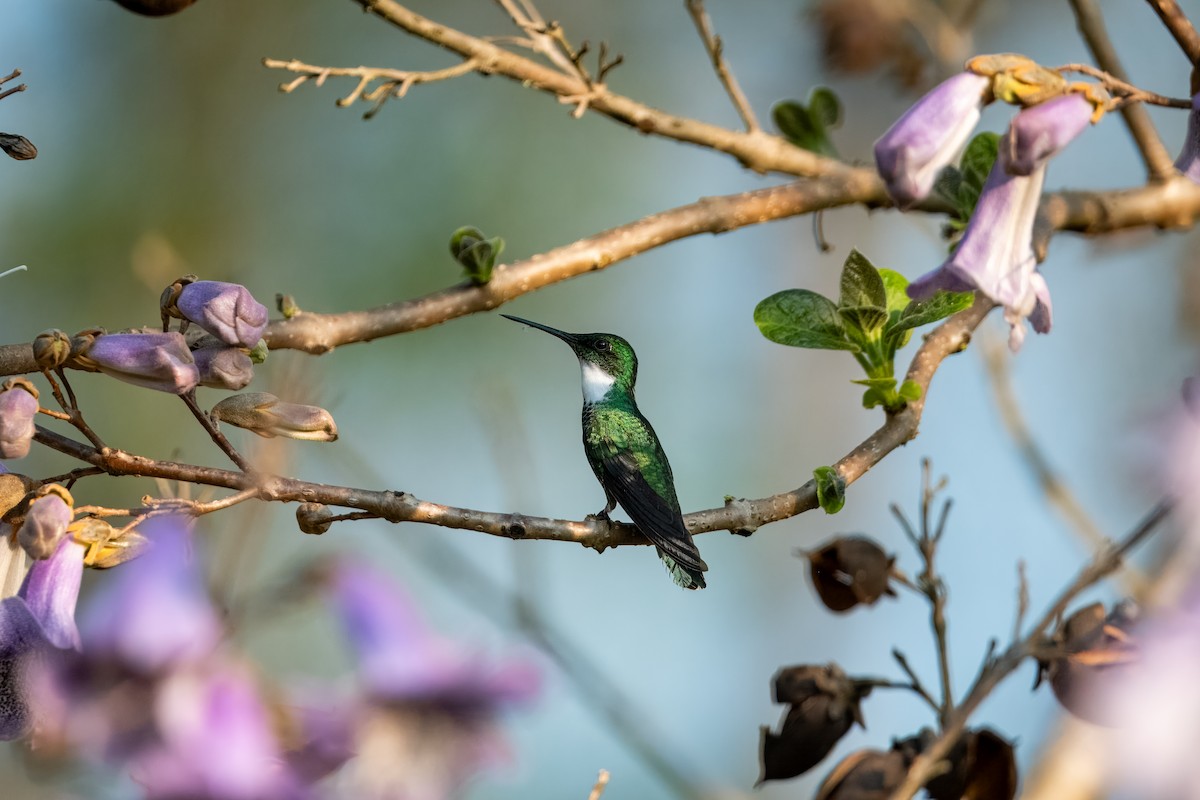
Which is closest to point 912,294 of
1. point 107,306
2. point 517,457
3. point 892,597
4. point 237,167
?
point 892,597

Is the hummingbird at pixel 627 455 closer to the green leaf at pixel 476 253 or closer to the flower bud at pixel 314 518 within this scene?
the green leaf at pixel 476 253

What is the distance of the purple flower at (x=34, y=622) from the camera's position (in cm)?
128

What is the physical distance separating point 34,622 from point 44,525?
5.0 inches

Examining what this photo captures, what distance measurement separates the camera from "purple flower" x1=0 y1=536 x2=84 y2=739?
1.28m

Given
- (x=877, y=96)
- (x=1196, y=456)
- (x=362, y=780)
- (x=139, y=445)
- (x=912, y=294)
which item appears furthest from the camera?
(x=139, y=445)

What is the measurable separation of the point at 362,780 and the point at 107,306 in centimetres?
651

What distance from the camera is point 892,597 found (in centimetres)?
192

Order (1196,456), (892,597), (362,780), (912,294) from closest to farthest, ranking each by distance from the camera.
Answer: (362,780)
(912,294)
(1196,456)
(892,597)

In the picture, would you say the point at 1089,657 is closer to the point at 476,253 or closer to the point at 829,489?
the point at 829,489

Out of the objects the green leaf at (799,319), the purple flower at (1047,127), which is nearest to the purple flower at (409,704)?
the green leaf at (799,319)

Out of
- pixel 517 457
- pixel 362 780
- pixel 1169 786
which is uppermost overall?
pixel 1169 786

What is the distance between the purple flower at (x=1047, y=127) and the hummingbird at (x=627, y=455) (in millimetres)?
576

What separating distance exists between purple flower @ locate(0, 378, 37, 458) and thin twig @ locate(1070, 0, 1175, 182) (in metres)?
1.94

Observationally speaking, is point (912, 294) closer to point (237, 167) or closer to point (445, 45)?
point (445, 45)
